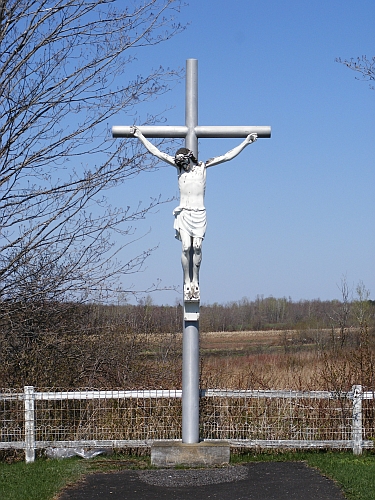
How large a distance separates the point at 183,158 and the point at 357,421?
12.1 feet

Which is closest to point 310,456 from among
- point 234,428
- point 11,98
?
point 234,428

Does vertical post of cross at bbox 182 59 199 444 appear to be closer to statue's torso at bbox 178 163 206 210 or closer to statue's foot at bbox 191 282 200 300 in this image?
statue's foot at bbox 191 282 200 300

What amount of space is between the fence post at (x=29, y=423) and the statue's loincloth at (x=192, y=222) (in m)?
2.69

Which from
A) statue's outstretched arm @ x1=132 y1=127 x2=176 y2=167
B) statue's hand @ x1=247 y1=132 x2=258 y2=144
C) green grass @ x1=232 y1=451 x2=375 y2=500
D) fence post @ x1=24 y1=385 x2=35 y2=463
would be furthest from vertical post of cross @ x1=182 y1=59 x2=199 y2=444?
fence post @ x1=24 y1=385 x2=35 y2=463

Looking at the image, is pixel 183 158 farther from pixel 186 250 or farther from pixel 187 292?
pixel 187 292

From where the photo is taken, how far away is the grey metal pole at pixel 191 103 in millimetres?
8055

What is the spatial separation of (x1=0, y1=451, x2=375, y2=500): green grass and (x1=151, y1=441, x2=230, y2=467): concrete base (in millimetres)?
214

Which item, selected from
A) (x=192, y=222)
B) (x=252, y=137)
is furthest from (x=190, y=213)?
(x=252, y=137)

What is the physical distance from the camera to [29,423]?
8523mm

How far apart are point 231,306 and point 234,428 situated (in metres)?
30.0

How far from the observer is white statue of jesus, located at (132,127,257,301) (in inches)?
302

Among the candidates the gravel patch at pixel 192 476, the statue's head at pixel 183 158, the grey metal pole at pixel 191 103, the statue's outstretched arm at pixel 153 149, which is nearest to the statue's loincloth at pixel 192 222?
the statue's head at pixel 183 158

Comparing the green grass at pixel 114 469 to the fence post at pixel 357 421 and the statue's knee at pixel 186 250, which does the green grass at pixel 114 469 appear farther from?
the statue's knee at pixel 186 250

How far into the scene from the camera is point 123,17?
936 centimetres
